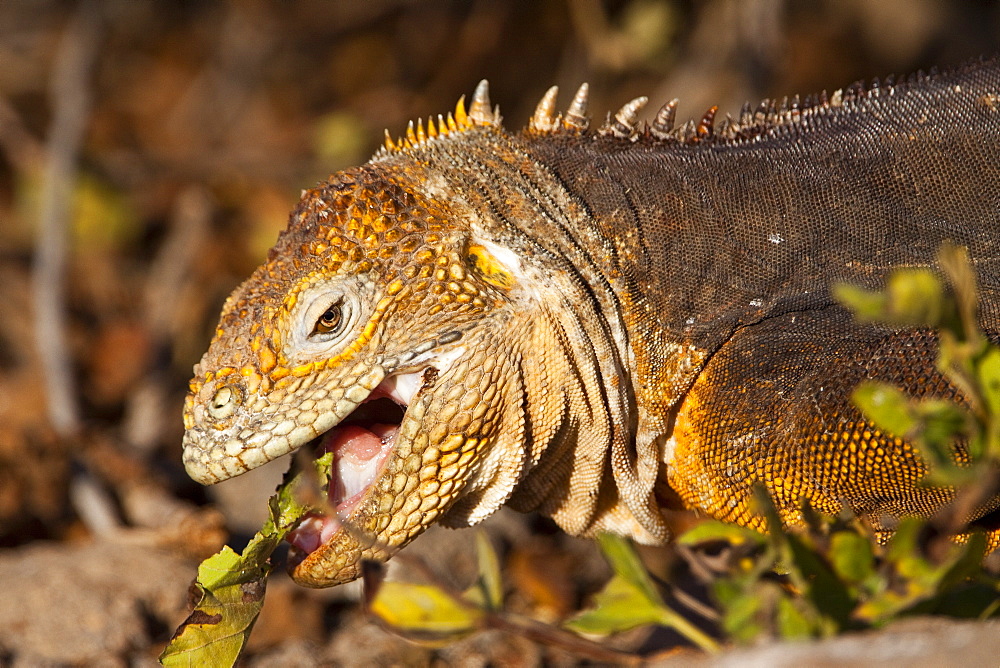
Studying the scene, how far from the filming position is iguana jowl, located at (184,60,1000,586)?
9.46 ft

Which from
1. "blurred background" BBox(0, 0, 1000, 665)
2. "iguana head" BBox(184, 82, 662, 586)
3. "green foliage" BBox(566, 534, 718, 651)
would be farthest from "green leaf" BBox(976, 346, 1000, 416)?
"blurred background" BBox(0, 0, 1000, 665)

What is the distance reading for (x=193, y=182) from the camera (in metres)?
8.88

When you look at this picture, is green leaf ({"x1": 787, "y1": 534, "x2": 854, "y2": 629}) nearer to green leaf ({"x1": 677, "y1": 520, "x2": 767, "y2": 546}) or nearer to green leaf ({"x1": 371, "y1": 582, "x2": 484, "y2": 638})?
green leaf ({"x1": 677, "y1": 520, "x2": 767, "y2": 546})

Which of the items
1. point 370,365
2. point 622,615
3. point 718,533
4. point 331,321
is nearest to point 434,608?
point 622,615

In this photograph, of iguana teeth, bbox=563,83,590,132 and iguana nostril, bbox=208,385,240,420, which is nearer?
iguana nostril, bbox=208,385,240,420

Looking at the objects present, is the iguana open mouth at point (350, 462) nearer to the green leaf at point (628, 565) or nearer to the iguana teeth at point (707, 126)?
the green leaf at point (628, 565)

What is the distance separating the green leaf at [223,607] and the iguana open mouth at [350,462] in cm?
23

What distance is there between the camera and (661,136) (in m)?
3.44

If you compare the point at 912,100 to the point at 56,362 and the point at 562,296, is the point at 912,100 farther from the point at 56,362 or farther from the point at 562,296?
the point at 56,362

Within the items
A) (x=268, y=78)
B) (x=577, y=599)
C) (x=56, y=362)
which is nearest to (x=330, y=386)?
(x=577, y=599)

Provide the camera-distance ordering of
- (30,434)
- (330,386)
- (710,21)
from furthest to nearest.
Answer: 1. (710,21)
2. (30,434)
3. (330,386)

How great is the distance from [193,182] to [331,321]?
655cm

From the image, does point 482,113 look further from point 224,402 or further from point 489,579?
point 489,579

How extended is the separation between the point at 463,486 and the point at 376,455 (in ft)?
0.96
